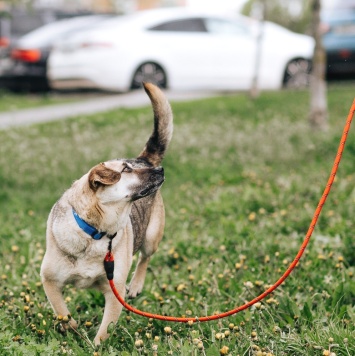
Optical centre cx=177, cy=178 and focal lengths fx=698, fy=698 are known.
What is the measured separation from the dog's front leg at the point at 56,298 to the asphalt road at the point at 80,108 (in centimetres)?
795

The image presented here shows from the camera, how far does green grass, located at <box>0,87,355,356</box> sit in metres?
4.19

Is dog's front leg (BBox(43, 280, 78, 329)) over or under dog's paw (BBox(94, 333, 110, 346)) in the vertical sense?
over

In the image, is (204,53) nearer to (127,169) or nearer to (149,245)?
(149,245)

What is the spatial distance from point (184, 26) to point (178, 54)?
898 mm

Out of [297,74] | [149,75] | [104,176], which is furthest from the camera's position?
[297,74]

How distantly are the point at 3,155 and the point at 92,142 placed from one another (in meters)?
1.42

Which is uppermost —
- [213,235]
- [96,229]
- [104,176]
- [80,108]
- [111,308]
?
[104,176]

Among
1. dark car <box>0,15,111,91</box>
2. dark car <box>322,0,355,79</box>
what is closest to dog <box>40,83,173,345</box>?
dark car <box>322,0,355,79</box>

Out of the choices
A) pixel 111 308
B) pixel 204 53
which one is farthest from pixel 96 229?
pixel 204 53

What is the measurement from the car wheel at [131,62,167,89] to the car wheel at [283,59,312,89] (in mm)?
3142

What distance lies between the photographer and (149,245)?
16.6 ft

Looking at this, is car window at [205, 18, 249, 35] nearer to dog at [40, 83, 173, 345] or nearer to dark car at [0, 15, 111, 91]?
dark car at [0, 15, 111, 91]

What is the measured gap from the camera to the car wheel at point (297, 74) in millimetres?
16312

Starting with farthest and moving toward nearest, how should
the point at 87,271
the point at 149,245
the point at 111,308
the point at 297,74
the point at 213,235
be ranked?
the point at 297,74
the point at 213,235
the point at 149,245
the point at 111,308
the point at 87,271
